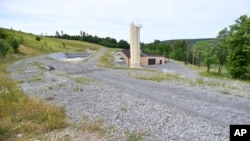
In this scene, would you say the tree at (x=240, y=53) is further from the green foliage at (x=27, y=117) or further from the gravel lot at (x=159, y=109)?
the green foliage at (x=27, y=117)

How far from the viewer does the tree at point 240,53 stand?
105 ft

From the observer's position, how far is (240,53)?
3297 centimetres

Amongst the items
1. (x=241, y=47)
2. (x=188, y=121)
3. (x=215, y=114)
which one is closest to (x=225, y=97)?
(x=215, y=114)

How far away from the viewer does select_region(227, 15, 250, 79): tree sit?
3209 cm

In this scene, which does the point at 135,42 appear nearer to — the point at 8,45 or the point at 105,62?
the point at 105,62

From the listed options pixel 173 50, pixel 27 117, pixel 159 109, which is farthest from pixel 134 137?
pixel 173 50

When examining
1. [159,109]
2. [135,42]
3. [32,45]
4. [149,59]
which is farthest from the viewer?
[32,45]

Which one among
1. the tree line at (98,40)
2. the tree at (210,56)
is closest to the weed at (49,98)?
the tree at (210,56)

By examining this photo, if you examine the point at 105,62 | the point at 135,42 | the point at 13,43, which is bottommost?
the point at 105,62

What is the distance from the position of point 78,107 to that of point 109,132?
12.2 ft

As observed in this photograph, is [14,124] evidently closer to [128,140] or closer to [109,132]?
[109,132]

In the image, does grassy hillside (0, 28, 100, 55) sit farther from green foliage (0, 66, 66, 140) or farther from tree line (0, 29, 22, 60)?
green foliage (0, 66, 66, 140)

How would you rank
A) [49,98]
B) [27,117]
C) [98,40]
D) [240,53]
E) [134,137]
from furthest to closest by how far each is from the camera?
[98,40] < [240,53] < [49,98] < [27,117] < [134,137]

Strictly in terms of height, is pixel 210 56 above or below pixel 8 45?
below
